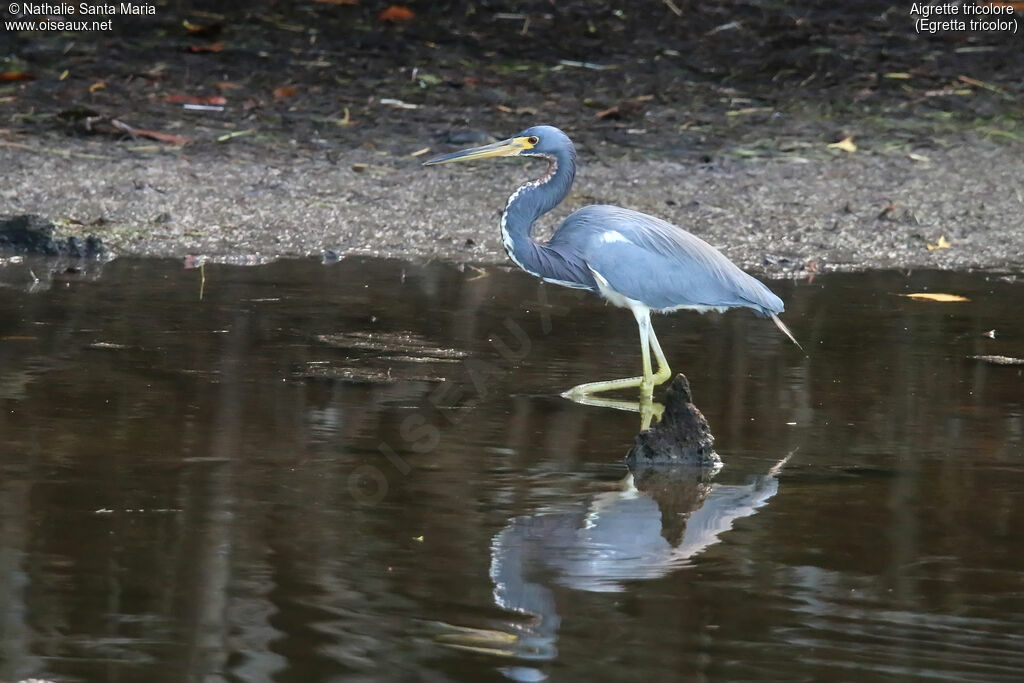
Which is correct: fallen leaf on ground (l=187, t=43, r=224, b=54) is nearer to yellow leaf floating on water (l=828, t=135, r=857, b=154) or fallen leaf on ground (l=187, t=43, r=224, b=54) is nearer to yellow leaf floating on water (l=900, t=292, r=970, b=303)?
yellow leaf floating on water (l=828, t=135, r=857, b=154)

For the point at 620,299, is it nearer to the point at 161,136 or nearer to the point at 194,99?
the point at 161,136

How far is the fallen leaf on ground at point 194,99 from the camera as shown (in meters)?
12.0

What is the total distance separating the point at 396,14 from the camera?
13.6 m

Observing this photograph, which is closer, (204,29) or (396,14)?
(204,29)

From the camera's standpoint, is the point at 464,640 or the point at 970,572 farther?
the point at 970,572

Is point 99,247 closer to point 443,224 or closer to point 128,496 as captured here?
point 443,224

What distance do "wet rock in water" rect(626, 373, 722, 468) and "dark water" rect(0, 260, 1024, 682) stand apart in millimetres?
100

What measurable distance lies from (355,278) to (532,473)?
379 centimetres

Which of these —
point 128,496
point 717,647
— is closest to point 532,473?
point 128,496

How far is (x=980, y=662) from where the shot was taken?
3.71m

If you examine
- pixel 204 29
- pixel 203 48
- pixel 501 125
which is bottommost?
pixel 501 125

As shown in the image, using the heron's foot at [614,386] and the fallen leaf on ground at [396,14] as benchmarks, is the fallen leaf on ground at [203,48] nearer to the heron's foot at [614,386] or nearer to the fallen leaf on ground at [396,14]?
the fallen leaf on ground at [396,14]

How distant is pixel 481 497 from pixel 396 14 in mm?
9121

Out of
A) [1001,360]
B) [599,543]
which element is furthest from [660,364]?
[599,543]
